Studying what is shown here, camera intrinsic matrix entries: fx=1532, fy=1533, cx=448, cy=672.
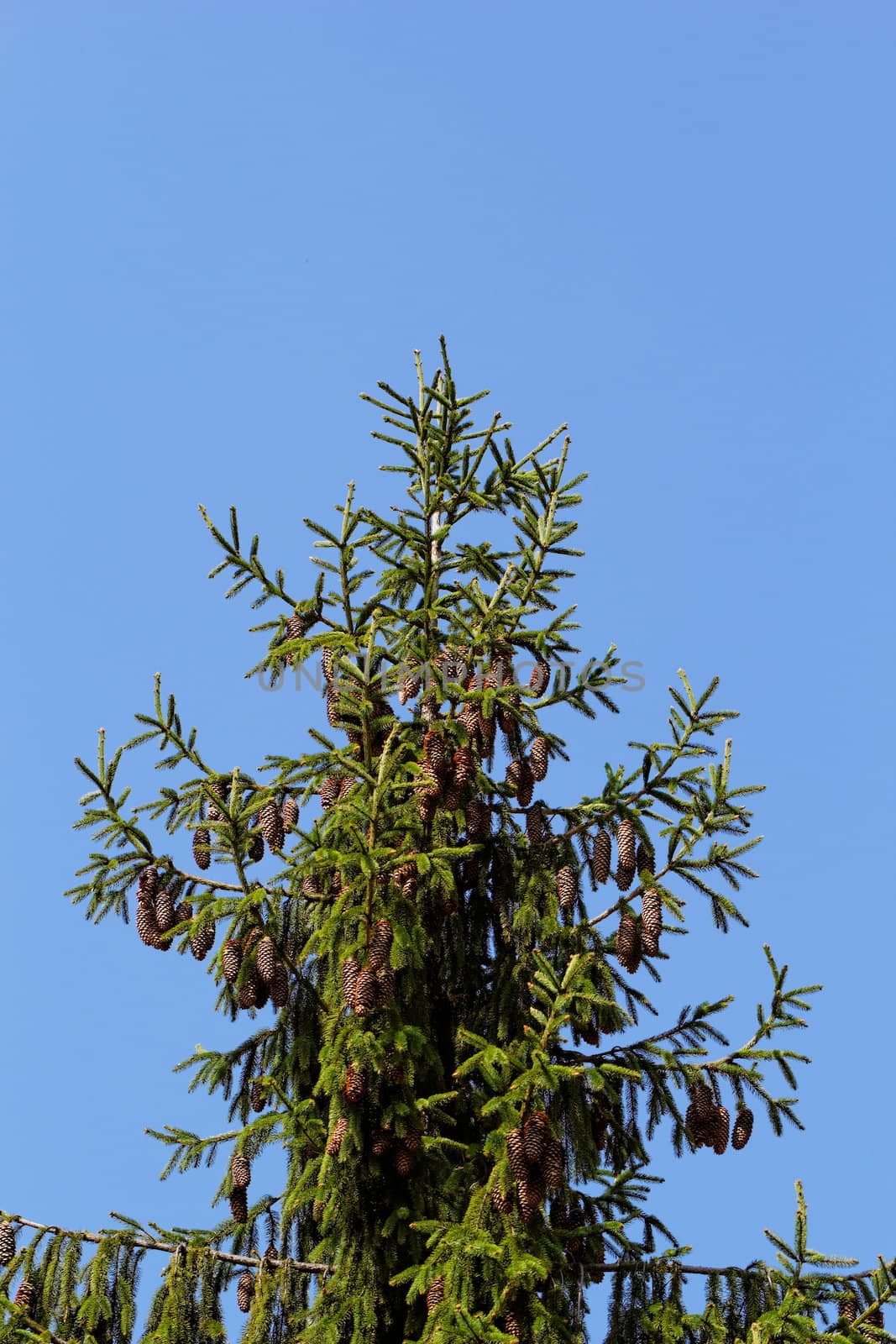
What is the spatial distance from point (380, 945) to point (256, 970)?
36.1 inches

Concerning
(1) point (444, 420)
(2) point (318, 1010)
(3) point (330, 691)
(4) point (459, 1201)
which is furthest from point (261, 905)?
(1) point (444, 420)

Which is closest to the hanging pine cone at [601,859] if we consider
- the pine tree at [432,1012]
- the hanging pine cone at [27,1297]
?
the pine tree at [432,1012]

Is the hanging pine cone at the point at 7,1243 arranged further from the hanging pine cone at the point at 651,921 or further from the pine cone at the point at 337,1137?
the hanging pine cone at the point at 651,921

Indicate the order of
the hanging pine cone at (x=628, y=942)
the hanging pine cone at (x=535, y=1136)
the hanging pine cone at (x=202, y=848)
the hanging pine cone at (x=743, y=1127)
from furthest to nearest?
1. the hanging pine cone at (x=202, y=848)
2. the hanging pine cone at (x=743, y=1127)
3. the hanging pine cone at (x=628, y=942)
4. the hanging pine cone at (x=535, y=1136)

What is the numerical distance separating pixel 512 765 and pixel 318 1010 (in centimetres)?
181

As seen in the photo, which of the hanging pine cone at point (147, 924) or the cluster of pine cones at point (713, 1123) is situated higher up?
the hanging pine cone at point (147, 924)

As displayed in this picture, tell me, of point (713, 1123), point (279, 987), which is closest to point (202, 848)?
point (279, 987)

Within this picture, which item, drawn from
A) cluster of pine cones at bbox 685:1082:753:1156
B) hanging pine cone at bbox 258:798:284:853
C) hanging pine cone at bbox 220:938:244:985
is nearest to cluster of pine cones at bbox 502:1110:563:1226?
cluster of pine cones at bbox 685:1082:753:1156

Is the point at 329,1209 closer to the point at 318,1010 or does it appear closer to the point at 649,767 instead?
the point at 318,1010

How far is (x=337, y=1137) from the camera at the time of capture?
7.67 meters

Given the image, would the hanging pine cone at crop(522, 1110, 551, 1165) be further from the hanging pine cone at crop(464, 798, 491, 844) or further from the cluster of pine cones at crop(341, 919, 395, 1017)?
the hanging pine cone at crop(464, 798, 491, 844)

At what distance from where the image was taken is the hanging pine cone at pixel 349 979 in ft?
24.7

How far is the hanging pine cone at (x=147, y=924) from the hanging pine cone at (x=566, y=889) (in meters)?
2.30

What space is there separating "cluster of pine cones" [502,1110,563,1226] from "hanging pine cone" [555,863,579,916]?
1.71 m
